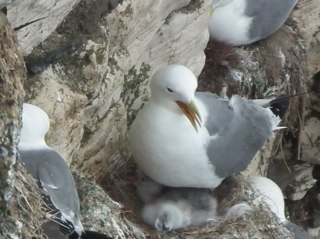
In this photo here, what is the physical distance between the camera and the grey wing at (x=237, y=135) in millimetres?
5020

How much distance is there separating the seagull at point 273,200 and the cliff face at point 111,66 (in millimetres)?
530

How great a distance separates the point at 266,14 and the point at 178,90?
187cm

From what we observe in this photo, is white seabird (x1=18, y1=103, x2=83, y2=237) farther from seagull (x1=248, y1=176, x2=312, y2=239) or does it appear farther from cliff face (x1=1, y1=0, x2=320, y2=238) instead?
seagull (x1=248, y1=176, x2=312, y2=239)

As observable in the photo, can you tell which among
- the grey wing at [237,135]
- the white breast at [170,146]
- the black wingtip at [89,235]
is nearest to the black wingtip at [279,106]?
the grey wing at [237,135]

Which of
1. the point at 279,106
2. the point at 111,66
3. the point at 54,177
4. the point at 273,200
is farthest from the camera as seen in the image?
the point at 273,200

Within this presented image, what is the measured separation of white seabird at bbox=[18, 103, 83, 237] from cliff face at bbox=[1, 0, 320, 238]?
24cm

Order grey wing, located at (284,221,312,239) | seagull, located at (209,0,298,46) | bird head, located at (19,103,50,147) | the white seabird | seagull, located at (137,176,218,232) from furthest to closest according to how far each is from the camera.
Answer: seagull, located at (209,0,298,46) → grey wing, located at (284,221,312,239) → seagull, located at (137,176,218,232) → bird head, located at (19,103,50,147) → the white seabird

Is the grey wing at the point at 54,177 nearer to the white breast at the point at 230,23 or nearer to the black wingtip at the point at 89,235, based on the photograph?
the black wingtip at the point at 89,235

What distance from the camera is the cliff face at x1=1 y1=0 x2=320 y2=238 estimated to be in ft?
14.6

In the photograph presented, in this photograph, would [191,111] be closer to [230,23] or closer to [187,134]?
[187,134]

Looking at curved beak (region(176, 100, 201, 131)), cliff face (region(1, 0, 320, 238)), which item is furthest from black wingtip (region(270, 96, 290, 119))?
curved beak (region(176, 100, 201, 131))

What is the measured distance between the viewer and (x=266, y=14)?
6.48 metres

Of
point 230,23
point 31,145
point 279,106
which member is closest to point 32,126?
point 31,145

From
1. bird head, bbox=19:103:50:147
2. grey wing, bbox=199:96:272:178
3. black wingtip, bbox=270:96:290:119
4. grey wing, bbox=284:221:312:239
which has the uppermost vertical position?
bird head, bbox=19:103:50:147
